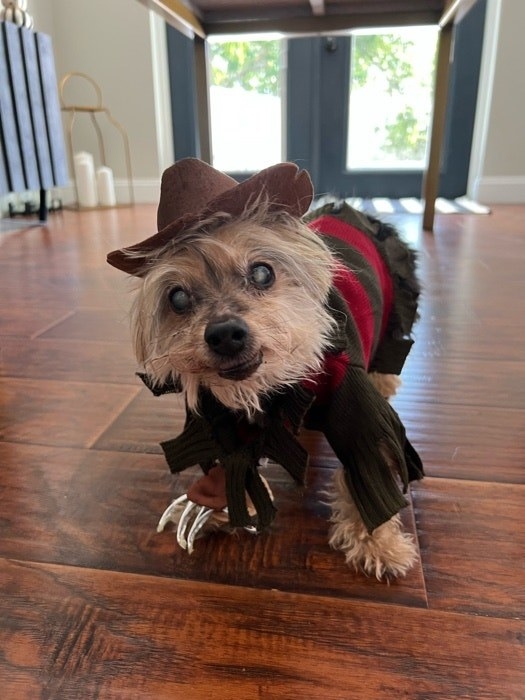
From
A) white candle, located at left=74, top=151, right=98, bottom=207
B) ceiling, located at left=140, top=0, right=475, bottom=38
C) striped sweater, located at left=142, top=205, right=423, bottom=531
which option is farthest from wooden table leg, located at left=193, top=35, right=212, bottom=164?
striped sweater, located at left=142, top=205, right=423, bottom=531

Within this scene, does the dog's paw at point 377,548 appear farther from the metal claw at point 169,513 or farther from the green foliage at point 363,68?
the green foliage at point 363,68

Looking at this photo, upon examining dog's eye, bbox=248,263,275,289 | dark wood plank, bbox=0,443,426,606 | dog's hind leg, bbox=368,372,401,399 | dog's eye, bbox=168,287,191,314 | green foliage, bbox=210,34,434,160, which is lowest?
dark wood plank, bbox=0,443,426,606

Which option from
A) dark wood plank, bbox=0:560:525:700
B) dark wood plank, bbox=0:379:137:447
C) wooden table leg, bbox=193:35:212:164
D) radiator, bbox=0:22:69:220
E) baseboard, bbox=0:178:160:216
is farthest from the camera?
baseboard, bbox=0:178:160:216

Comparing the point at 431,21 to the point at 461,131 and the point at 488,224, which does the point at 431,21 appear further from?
the point at 461,131

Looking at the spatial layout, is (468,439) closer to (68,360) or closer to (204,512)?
(204,512)

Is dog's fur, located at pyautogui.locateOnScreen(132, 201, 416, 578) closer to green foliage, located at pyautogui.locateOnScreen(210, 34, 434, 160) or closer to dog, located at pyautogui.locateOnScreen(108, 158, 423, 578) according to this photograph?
dog, located at pyautogui.locateOnScreen(108, 158, 423, 578)

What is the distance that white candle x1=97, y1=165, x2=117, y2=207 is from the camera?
3.78 meters

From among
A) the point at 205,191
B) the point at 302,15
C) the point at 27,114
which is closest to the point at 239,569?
the point at 205,191

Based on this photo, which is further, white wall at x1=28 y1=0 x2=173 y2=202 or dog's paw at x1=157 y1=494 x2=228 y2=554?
white wall at x1=28 y1=0 x2=173 y2=202

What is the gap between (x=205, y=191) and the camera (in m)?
0.69

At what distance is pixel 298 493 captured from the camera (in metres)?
0.90

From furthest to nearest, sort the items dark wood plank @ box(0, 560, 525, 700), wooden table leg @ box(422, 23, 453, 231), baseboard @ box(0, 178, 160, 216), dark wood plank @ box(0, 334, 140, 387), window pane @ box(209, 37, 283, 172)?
baseboard @ box(0, 178, 160, 216) < window pane @ box(209, 37, 283, 172) < wooden table leg @ box(422, 23, 453, 231) < dark wood plank @ box(0, 334, 140, 387) < dark wood plank @ box(0, 560, 525, 700)

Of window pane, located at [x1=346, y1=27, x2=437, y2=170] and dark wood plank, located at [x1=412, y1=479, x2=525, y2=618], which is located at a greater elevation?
window pane, located at [x1=346, y1=27, x2=437, y2=170]

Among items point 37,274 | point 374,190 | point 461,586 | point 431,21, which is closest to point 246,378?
point 461,586
